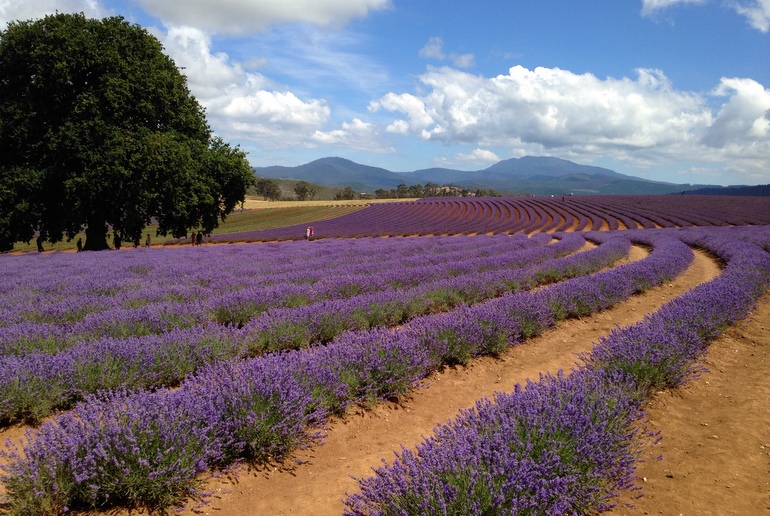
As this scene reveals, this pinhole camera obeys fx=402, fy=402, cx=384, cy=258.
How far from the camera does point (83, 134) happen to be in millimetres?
13727

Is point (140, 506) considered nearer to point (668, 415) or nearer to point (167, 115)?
point (668, 415)

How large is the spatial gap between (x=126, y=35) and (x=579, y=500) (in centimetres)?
1995

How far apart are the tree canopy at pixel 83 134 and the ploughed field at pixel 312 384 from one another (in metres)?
7.12

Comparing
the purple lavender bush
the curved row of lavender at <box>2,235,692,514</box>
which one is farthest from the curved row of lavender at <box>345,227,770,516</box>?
the curved row of lavender at <box>2,235,692,514</box>

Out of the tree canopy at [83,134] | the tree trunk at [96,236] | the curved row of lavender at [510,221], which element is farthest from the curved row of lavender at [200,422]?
the curved row of lavender at [510,221]

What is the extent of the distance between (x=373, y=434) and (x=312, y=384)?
0.66 meters

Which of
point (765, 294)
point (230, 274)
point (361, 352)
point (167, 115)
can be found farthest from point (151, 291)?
point (167, 115)

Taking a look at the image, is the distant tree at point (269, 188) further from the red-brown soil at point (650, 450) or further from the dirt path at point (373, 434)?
the red-brown soil at point (650, 450)

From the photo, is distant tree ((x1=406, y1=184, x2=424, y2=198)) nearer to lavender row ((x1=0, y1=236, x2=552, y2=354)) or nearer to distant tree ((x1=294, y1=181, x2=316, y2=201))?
distant tree ((x1=294, y1=181, x2=316, y2=201))

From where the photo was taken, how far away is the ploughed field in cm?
210

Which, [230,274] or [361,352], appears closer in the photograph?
[361,352]

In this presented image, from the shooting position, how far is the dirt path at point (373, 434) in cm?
244

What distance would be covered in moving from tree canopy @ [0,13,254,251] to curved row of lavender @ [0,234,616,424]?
790 centimetres

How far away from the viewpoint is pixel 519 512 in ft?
6.13
